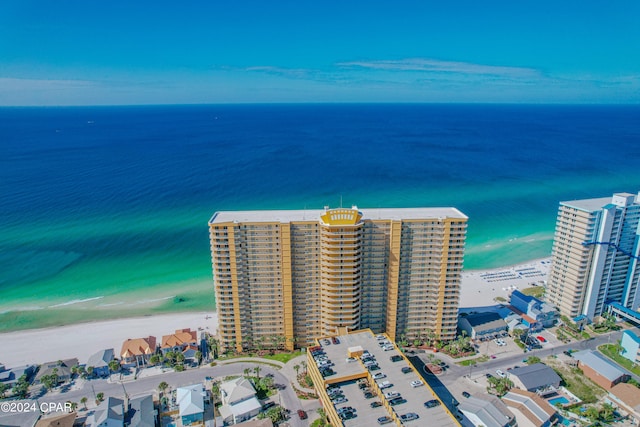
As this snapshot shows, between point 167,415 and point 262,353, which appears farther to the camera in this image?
point 262,353

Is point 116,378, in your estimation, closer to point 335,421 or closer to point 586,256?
point 335,421

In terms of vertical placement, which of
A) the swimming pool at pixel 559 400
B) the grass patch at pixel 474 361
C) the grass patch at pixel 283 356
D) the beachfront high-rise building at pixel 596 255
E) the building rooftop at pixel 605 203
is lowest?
the swimming pool at pixel 559 400

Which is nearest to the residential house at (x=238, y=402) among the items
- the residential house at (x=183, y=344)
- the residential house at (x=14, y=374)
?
the residential house at (x=183, y=344)

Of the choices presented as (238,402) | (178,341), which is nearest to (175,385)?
(178,341)

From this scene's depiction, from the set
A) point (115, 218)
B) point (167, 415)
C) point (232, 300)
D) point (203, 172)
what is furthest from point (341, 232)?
point (203, 172)

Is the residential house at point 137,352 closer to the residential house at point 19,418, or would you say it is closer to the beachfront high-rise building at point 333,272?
the beachfront high-rise building at point 333,272

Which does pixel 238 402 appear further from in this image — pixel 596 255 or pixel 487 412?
pixel 596 255
